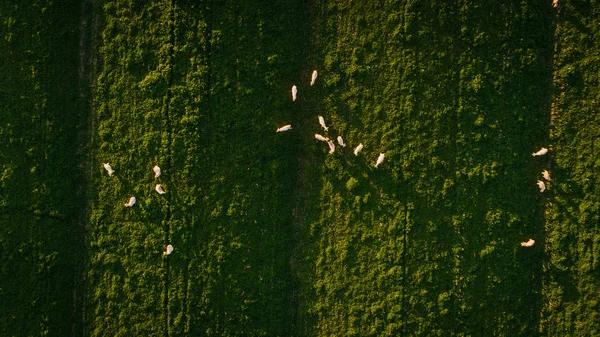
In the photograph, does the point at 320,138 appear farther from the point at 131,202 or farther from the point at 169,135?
the point at 131,202

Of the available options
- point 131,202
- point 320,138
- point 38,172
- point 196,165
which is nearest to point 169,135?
point 196,165

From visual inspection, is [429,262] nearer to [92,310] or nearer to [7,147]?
[92,310]

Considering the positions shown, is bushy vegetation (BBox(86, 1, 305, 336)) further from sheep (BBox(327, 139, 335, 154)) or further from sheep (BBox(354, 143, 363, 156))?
sheep (BBox(354, 143, 363, 156))

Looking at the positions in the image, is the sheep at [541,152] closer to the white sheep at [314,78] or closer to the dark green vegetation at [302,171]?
the dark green vegetation at [302,171]

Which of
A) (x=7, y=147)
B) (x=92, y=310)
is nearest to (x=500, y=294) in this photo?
(x=92, y=310)

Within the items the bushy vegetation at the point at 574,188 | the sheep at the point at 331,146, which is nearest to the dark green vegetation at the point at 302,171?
the bushy vegetation at the point at 574,188
